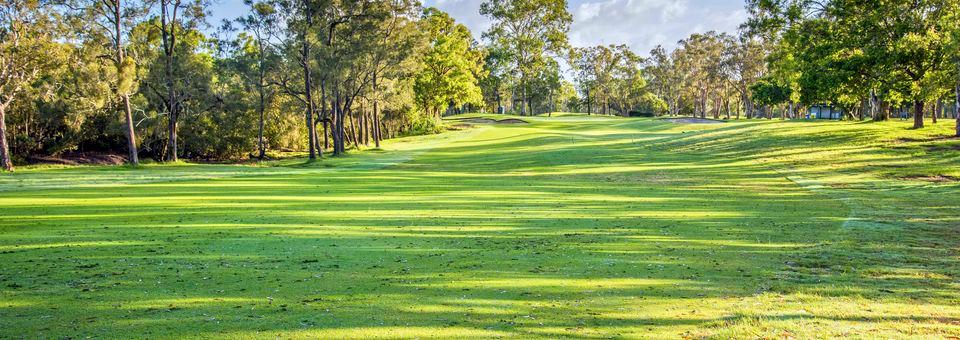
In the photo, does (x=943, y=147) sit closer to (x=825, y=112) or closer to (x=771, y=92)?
(x=771, y=92)

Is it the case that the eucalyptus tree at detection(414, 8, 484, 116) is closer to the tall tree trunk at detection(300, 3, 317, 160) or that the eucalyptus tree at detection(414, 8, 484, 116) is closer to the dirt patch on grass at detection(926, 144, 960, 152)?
the tall tree trunk at detection(300, 3, 317, 160)

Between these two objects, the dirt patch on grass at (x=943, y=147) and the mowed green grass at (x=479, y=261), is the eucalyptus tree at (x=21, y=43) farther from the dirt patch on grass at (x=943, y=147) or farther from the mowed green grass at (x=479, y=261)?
the dirt patch on grass at (x=943, y=147)

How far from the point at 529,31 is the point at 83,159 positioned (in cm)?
6978

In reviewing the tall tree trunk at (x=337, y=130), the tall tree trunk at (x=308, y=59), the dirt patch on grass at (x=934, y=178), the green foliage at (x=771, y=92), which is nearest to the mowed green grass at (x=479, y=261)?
the dirt patch on grass at (x=934, y=178)

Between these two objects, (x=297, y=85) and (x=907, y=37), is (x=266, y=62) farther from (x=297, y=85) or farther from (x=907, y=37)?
(x=907, y=37)

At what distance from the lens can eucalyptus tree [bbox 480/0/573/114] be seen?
102m

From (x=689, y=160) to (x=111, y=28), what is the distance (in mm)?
37768

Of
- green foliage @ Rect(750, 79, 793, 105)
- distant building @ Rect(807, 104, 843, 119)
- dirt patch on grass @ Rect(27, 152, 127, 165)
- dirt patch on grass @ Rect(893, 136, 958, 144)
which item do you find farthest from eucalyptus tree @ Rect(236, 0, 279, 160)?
distant building @ Rect(807, 104, 843, 119)

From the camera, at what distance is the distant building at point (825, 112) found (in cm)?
9393

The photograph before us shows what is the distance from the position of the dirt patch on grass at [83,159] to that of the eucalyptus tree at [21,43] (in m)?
14.6

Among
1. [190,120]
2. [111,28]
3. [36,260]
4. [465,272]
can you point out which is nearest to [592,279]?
[465,272]

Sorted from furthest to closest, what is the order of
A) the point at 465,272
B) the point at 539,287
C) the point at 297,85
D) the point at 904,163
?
the point at 297,85
the point at 904,163
the point at 465,272
the point at 539,287

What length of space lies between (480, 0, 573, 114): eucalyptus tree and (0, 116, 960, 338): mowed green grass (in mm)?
82850

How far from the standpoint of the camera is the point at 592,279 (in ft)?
29.0
